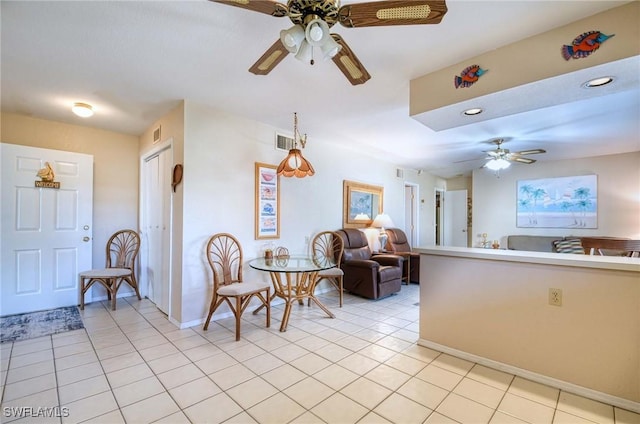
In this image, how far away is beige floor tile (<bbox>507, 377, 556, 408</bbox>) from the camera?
1.86 m

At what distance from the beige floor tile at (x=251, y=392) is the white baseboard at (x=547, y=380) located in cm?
152

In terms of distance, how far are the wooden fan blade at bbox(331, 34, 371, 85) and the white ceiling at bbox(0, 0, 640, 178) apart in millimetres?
297

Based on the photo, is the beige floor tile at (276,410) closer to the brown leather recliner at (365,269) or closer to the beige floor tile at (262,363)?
the beige floor tile at (262,363)

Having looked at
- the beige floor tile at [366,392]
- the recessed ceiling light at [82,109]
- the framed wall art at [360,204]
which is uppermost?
the recessed ceiling light at [82,109]

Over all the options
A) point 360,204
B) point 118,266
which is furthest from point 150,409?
point 360,204

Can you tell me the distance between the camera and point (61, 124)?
12.6 ft

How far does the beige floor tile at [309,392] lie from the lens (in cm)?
184

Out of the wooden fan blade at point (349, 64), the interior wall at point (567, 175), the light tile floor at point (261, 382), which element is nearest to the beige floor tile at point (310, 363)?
the light tile floor at point (261, 382)

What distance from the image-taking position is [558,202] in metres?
5.61

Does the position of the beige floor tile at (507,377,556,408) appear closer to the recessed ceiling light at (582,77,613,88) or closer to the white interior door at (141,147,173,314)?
the recessed ceiling light at (582,77,613,88)

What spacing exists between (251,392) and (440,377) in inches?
54.2

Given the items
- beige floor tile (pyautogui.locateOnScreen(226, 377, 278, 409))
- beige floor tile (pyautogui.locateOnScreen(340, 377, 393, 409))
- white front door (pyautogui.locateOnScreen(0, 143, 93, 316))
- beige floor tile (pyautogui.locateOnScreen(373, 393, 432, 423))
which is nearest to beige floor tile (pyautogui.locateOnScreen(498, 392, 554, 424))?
beige floor tile (pyautogui.locateOnScreen(373, 393, 432, 423))

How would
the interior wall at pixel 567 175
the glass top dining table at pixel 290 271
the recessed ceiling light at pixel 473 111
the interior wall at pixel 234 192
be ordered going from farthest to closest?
the interior wall at pixel 567 175 → the interior wall at pixel 234 192 → the glass top dining table at pixel 290 271 → the recessed ceiling light at pixel 473 111

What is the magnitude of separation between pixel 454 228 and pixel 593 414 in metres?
6.32
